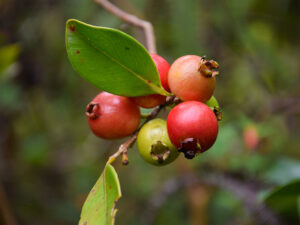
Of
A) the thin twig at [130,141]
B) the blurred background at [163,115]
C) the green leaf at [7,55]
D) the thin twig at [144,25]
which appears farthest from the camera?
the blurred background at [163,115]

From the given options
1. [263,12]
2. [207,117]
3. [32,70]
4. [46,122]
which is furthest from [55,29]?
[207,117]

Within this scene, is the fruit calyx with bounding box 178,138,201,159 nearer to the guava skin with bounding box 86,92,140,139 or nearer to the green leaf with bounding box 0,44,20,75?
the guava skin with bounding box 86,92,140,139

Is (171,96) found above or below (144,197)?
above

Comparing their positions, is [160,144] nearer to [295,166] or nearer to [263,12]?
[295,166]

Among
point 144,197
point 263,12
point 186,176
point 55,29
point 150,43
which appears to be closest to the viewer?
point 150,43

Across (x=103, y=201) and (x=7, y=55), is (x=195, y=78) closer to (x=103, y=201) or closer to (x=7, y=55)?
(x=103, y=201)

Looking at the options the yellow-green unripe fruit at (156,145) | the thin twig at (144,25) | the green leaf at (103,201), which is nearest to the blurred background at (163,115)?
the thin twig at (144,25)

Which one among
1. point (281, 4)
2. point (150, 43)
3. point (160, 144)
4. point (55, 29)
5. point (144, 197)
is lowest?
point (144, 197)

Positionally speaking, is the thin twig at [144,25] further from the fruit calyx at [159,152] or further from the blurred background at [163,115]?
the blurred background at [163,115]
